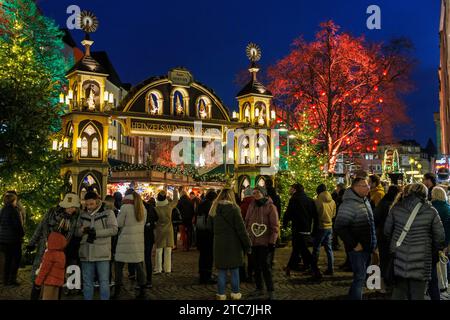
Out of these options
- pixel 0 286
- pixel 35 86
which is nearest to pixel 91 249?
pixel 0 286

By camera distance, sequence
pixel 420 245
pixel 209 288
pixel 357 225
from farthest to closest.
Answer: pixel 209 288 → pixel 357 225 → pixel 420 245

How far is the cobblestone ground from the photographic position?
9781mm

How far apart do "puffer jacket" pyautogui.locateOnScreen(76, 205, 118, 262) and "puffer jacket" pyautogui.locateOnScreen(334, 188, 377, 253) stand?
321 centimetres

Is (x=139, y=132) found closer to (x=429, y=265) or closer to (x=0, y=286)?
(x=0, y=286)

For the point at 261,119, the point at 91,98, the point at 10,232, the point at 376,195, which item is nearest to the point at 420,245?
the point at 376,195

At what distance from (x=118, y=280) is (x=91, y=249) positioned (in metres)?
1.79

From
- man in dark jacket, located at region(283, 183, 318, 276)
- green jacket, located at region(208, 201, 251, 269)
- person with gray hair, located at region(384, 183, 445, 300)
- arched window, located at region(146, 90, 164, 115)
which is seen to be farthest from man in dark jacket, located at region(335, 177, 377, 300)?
arched window, located at region(146, 90, 164, 115)

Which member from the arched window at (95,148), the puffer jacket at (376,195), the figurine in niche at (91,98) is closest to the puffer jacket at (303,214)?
the puffer jacket at (376,195)

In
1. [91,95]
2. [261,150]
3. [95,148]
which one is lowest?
[95,148]

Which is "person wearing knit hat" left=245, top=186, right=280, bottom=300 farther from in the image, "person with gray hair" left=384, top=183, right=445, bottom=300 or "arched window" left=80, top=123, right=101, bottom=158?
"arched window" left=80, top=123, right=101, bottom=158

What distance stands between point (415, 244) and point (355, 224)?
1240mm

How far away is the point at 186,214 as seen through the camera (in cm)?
1836

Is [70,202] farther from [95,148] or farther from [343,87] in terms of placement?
[343,87]
